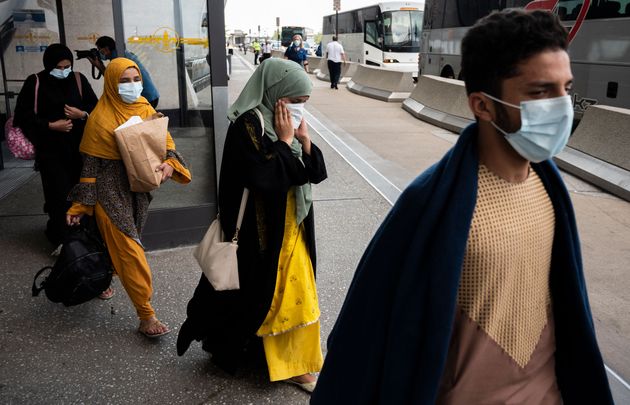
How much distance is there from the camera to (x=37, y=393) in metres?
2.90

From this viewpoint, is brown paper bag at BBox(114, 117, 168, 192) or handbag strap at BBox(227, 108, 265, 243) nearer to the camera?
handbag strap at BBox(227, 108, 265, 243)

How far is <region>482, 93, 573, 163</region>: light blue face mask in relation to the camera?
143 centimetres

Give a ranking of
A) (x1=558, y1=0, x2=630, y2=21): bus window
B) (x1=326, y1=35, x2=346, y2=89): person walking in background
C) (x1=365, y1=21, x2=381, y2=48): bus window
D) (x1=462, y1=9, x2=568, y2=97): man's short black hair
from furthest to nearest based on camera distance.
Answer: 1. (x1=365, y1=21, x2=381, y2=48): bus window
2. (x1=326, y1=35, x2=346, y2=89): person walking in background
3. (x1=558, y1=0, x2=630, y2=21): bus window
4. (x1=462, y1=9, x2=568, y2=97): man's short black hair

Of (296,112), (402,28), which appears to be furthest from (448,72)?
(296,112)

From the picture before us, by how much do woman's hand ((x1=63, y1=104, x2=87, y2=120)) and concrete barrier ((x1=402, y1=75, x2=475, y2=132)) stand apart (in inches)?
281

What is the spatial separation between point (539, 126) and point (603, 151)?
6411 millimetres

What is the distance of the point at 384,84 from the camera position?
16.7 metres

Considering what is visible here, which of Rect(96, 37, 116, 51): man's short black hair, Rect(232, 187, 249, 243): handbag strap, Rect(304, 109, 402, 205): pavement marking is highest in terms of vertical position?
Rect(96, 37, 116, 51): man's short black hair

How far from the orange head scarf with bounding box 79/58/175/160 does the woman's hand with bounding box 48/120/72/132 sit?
118 centimetres

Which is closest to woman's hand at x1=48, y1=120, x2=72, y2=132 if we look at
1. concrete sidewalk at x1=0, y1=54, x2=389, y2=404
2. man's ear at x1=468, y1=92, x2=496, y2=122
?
concrete sidewalk at x1=0, y1=54, x2=389, y2=404

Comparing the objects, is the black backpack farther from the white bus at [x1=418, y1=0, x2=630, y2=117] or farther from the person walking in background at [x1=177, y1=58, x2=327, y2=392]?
the white bus at [x1=418, y1=0, x2=630, y2=117]

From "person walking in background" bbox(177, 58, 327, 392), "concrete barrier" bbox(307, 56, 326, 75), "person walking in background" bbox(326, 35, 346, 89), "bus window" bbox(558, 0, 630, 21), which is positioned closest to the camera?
"person walking in background" bbox(177, 58, 327, 392)

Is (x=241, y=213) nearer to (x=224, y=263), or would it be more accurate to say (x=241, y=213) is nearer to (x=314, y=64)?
(x=224, y=263)

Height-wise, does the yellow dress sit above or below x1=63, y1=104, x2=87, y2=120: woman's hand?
below
